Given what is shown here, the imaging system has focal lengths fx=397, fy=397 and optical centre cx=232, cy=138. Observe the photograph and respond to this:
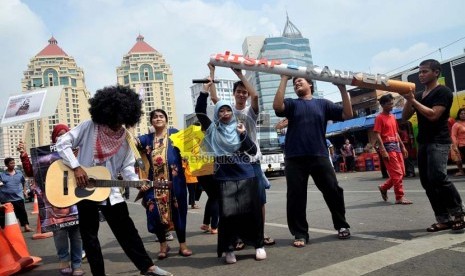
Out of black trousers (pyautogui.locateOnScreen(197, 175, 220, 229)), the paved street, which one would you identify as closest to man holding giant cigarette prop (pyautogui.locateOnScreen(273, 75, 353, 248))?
the paved street

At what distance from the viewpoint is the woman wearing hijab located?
3.93 meters

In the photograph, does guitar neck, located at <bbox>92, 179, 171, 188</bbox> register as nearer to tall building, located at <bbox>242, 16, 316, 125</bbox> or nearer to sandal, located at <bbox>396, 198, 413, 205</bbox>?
sandal, located at <bbox>396, 198, 413, 205</bbox>

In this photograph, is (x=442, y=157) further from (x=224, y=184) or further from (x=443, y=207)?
(x=224, y=184)

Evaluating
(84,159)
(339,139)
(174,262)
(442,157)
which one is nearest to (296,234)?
(174,262)

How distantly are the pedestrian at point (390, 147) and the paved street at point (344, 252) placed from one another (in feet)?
1.70

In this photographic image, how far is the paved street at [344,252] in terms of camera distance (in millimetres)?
3184

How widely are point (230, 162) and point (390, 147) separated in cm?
394

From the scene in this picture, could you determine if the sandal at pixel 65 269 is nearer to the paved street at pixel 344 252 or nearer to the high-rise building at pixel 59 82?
the paved street at pixel 344 252

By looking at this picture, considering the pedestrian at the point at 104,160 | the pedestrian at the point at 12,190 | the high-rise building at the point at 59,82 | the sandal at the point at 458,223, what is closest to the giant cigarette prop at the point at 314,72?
the pedestrian at the point at 104,160

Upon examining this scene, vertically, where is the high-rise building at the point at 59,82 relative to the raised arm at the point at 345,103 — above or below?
above

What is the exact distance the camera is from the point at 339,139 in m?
25.1

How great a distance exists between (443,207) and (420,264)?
1.30m

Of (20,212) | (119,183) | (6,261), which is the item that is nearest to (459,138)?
(119,183)

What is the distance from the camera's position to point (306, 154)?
4359 millimetres
